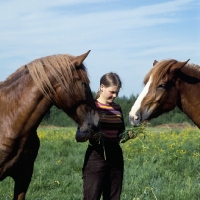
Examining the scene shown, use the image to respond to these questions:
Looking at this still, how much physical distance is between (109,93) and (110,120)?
305 millimetres

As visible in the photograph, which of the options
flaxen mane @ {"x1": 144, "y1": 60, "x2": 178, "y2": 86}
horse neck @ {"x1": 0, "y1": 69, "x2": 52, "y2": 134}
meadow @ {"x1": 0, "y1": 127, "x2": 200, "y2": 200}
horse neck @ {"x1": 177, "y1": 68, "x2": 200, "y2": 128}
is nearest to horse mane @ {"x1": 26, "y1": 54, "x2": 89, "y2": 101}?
horse neck @ {"x1": 0, "y1": 69, "x2": 52, "y2": 134}

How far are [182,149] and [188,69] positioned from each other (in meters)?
6.88

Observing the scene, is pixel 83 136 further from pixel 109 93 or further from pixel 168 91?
pixel 168 91

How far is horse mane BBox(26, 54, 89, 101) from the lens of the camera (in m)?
4.20

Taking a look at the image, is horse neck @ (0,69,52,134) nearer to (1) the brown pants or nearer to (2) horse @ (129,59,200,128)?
(1) the brown pants

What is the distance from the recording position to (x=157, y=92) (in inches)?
204

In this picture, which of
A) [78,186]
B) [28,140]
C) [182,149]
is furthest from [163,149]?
[28,140]

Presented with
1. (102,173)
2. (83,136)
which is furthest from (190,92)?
(83,136)

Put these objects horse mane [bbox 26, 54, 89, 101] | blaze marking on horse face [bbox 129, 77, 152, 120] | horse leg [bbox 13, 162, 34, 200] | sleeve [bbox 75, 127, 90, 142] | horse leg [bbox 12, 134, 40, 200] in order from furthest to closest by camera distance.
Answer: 1. blaze marking on horse face [bbox 129, 77, 152, 120]
2. horse leg [bbox 13, 162, 34, 200]
3. horse leg [bbox 12, 134, 40, 200]
4. sleeve [bbox 75, 127, 90, 142]
5. horse mane [bbox 26, 54, 89, 101]

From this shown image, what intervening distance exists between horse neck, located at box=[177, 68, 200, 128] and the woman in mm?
912

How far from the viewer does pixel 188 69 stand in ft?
17.5

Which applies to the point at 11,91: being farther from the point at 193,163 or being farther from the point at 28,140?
the point at 193,163

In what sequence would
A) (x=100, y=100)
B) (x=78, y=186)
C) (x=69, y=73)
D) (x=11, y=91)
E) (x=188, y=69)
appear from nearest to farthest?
(x=69, y=73) → (x=11, y=91) → (x=100, y=100) → (x=188, y=69) → (x=78, y=186)

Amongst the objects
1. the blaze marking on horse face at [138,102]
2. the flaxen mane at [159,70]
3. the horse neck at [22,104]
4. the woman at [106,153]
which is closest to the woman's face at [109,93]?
the woman at [106,153]
